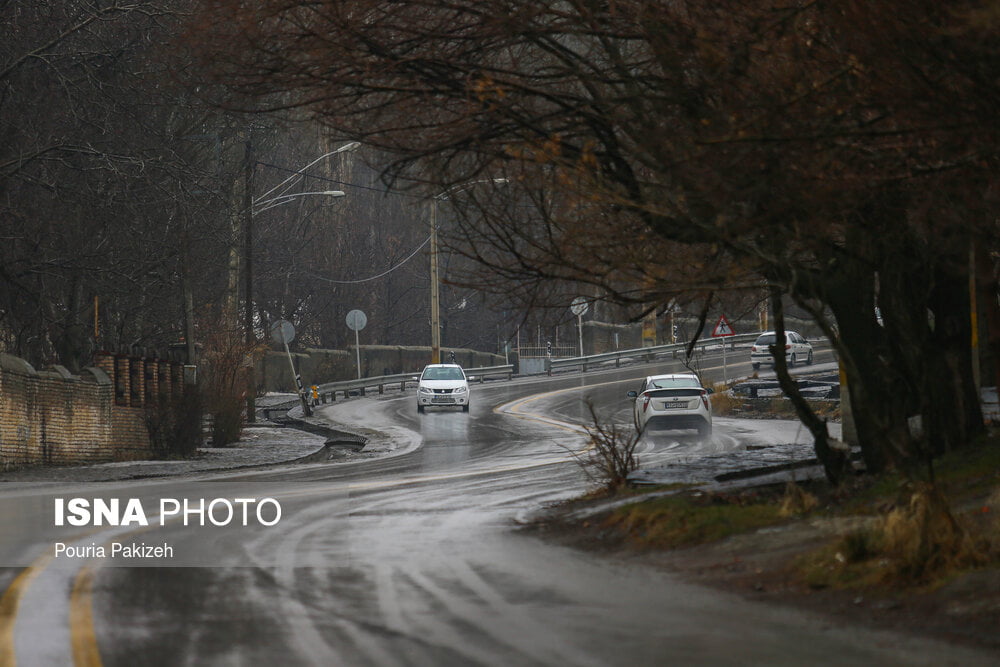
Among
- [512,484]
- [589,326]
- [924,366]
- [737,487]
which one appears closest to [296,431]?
[512,484]

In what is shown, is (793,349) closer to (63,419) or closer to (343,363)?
(343,363)

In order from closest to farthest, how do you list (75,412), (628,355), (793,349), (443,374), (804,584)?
(804,584)
(75,412)
(443,374)
(793,349)
(628,355)

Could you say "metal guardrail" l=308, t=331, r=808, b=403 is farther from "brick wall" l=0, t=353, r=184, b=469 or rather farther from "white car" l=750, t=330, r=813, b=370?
"brick wall" l=0, t=353, r=184, b=469

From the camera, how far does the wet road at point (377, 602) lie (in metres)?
8.12

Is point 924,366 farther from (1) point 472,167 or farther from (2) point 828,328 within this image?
(1) point 472,167

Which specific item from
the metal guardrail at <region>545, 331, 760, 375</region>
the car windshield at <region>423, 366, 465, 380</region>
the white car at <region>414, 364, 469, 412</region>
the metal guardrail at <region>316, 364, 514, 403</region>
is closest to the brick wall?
the white car at <region>414, 364, 469, 412</region>

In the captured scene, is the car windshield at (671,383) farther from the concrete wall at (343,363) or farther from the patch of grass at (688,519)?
the concrete wall at (343,363)

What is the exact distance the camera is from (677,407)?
34000 mm

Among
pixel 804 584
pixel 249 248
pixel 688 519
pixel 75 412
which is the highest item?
pixel 249 248

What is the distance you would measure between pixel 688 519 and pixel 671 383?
69.6 feet

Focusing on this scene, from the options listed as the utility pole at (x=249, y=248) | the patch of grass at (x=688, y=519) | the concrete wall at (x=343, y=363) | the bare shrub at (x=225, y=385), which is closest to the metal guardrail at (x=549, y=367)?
the concrete wall at (x=343, y=363)

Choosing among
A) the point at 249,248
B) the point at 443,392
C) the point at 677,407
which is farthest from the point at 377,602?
the point at 443,392

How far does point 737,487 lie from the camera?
16031 millimetres

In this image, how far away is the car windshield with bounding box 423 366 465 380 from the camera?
1834 inches
